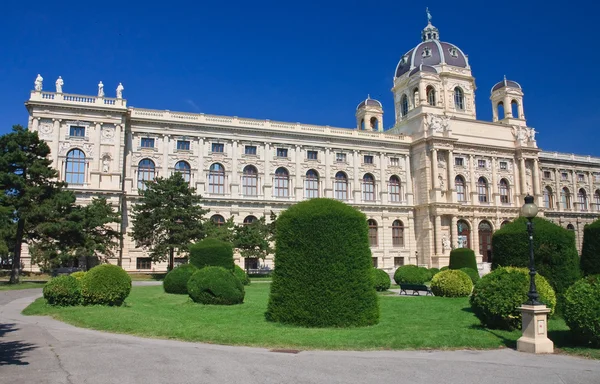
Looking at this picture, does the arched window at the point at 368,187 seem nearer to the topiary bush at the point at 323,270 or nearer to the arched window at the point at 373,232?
the arched window at the point at 373,232

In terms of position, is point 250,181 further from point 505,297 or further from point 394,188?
point 505,297

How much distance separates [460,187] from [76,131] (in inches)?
1771

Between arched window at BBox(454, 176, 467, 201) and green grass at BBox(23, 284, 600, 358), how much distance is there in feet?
142

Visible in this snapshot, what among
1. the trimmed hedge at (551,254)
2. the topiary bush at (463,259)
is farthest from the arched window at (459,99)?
the trimmed hedge at (551,254)

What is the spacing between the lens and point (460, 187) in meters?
60.7

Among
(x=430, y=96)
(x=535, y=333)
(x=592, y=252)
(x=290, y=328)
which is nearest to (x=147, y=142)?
(x=430, y=96)

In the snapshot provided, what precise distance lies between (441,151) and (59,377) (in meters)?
55.7

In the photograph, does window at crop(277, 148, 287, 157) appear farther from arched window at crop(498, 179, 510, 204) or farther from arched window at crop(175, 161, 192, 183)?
arched window at crop(498, 179, 510, 204)

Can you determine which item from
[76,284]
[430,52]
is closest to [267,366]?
[76,284]

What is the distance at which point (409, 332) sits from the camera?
12953 millimetres

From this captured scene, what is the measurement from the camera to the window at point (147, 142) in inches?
1940

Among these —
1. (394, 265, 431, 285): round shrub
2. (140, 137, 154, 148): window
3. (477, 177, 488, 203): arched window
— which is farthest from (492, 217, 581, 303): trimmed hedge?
(477, 177, 488, 203): arched window

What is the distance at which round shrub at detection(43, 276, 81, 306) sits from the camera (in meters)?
17.9

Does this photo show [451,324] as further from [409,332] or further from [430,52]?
[430,52]
